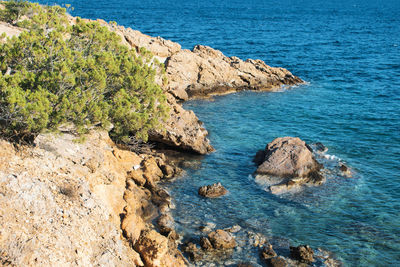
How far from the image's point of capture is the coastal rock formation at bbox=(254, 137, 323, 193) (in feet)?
87.9

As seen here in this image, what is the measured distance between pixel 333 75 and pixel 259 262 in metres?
44.5

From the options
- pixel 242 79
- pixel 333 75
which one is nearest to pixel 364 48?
pixel 333 75

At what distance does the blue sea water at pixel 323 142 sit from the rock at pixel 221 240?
663 mm

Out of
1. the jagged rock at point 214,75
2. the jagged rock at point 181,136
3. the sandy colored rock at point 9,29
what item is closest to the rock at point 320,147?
the jagged rock at point 181,136

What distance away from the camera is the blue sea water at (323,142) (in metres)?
21.8

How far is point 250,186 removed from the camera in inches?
1049

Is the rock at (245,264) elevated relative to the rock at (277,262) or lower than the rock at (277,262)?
lower

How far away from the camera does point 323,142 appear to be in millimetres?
34406

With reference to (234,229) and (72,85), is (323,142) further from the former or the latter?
(72,85)

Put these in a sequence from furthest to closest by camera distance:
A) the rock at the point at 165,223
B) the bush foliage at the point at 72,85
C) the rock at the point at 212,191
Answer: the rock at the point at 212,191 < the rock at the point at 165,223 < the bush foliage at the point at 72,85

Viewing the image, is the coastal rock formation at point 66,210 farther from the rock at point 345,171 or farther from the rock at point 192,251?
the rock at point 345,171

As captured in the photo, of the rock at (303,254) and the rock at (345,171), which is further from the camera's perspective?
the rock at (345,171)

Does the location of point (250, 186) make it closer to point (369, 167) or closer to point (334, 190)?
point (334, 190)

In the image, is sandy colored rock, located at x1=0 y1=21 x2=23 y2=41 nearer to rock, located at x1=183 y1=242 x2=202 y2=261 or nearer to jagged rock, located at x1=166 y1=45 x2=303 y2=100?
jagged rock, located at x1=166 y1=45 x2=303 y2=100
